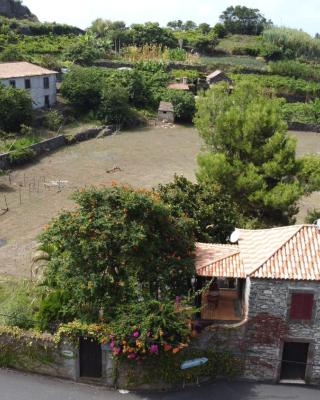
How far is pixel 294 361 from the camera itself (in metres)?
17.7

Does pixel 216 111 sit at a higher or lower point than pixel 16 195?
higher

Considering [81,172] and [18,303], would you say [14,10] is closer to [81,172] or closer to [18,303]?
[81,172]

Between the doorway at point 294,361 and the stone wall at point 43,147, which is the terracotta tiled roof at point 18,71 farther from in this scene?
the doorway at point 294,361

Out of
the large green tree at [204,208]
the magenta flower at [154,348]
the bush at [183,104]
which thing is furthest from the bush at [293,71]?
the magenta flower at [154,348]

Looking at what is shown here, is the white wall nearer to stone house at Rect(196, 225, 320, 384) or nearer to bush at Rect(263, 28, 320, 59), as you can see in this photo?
stone house at Rect(196, 225, 320, 384)

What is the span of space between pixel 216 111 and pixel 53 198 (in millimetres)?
12979

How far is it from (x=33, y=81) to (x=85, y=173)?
1659 cm

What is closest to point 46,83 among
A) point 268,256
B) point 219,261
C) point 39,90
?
point 39,90

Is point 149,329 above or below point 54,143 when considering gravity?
above

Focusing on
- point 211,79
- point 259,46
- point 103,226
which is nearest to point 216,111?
point 103,226

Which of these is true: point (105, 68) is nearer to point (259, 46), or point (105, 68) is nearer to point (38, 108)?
point (38, 108)

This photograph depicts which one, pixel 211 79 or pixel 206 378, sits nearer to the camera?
pixel 206 378

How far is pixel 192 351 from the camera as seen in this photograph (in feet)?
56.1

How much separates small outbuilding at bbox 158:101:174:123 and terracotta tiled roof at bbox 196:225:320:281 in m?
39.9
